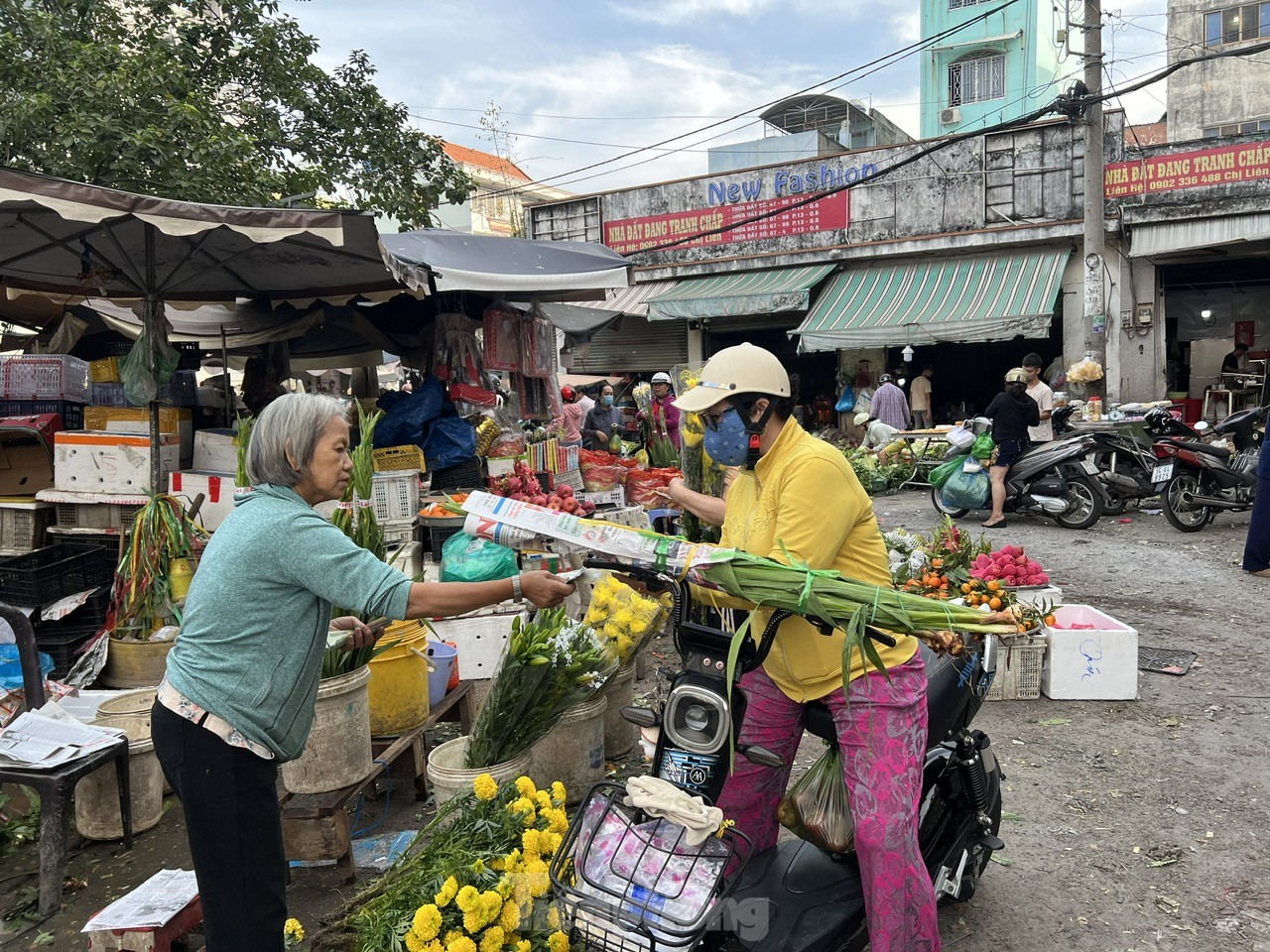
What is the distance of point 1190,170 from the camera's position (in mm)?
14484

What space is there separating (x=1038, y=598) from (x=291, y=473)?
4505mm

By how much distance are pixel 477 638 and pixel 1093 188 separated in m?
11.9

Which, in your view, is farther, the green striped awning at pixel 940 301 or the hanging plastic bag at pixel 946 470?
the green striped awning at pixel 940 301

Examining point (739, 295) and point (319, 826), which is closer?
point (319, 826)

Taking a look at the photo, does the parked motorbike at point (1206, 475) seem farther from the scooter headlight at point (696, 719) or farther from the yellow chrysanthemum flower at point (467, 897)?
the yellow chrysanthemum flower at point (467, 897)

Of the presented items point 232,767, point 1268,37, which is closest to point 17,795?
point 232,767

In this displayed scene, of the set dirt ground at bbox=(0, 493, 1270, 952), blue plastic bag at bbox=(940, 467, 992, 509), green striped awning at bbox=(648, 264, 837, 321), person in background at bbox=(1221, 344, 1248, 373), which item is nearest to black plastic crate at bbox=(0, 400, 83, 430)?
dirt ground at bbox=(0, 493, 1270, 952)

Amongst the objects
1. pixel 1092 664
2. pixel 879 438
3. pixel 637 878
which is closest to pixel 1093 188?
pixel 879 438

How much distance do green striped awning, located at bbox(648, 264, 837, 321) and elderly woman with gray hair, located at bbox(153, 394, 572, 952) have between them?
1581 centimetres

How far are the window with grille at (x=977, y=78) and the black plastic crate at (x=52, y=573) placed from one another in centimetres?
3236

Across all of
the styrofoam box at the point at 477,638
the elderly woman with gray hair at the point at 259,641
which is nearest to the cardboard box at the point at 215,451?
the styrofoam box at the point at 477,638

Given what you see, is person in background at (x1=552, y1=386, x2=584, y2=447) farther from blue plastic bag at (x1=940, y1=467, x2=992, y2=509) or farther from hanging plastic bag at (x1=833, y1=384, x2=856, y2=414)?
hanging plastic bag at (x1=833, y1=384, x2=856, y2=414)

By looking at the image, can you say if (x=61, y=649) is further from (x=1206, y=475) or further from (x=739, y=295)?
(x=739, y=295)

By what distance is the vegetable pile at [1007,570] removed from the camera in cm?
529
